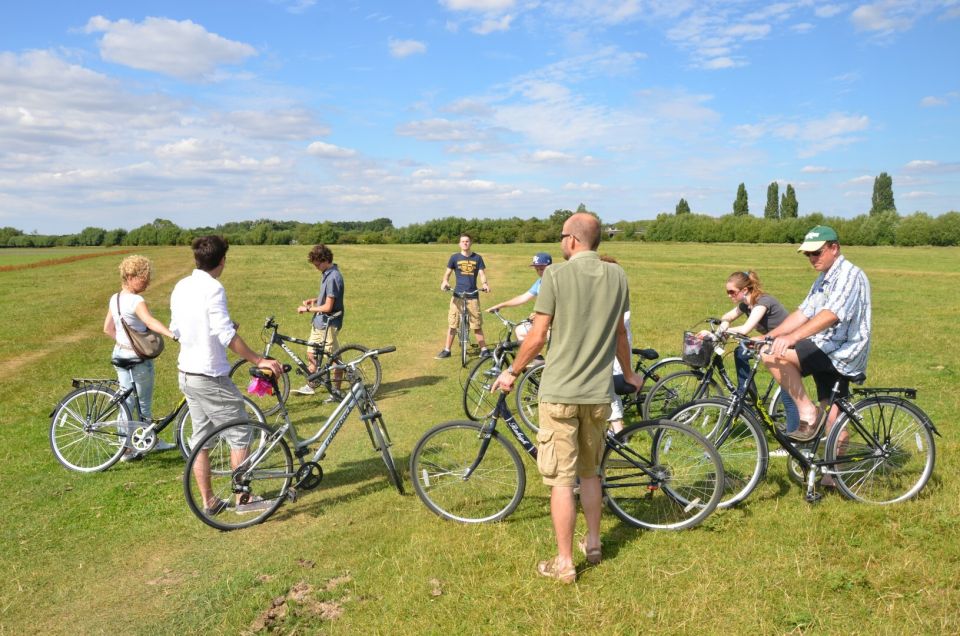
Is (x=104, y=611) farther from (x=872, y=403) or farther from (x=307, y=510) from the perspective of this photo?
(x=872, y=403)

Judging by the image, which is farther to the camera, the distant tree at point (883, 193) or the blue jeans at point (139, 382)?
the distant tree at point (883, 193)

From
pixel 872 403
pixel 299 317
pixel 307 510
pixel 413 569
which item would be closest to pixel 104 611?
pixel 307 510

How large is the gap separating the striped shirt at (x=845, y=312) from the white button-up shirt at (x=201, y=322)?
15.4 feet

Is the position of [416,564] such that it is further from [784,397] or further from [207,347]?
[784,397]

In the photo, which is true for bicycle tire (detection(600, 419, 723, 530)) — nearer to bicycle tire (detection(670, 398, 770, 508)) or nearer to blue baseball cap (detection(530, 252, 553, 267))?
bicycle tire (detection(670, 398, 770, 508))

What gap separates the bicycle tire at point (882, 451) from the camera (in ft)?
15.9

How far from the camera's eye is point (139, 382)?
21.5 feet

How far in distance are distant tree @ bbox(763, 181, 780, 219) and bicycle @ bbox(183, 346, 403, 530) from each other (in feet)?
369

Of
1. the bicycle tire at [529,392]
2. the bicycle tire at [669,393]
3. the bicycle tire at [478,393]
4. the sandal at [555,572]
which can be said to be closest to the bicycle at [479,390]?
the bicycle tire at [478,393]

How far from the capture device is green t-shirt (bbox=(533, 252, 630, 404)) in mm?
3814

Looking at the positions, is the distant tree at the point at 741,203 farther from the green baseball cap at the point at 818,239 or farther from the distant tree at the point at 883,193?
the green baseball cap at the point at 818,239

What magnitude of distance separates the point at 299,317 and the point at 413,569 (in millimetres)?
15920

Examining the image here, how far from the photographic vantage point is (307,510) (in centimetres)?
548

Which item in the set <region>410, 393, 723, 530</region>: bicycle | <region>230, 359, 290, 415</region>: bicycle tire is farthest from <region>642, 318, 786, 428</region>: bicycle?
<region>230, 359, 290, 415</region>: bicycle tire
